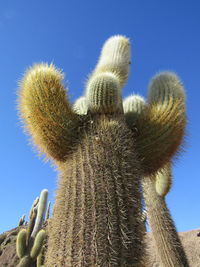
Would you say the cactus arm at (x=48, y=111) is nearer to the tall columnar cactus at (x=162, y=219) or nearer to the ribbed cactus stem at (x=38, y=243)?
the tall columnar cactus at (x=162, y=219)

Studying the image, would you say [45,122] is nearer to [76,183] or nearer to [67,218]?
[76,183]

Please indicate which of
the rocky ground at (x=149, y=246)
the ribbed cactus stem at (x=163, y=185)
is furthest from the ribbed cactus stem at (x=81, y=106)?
the rocky ground at (x=149, y=246)

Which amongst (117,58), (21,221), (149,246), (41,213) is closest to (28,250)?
(41,213)

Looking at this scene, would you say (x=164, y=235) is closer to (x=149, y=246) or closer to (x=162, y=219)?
(x=162, y=219)

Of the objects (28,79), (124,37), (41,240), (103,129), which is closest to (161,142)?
(103,129)

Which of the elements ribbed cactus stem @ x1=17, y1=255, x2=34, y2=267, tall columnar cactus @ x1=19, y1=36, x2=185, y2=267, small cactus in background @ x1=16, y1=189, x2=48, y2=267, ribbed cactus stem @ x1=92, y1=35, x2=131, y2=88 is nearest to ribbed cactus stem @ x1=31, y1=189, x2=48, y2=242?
small cactus in background @ x1=16, y1=189, x2=48, y2=267

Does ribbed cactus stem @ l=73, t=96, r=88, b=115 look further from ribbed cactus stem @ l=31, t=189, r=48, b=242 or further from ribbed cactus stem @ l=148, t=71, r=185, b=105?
ribbed cactus stem @ l=31, t=189, r=48, b=242
